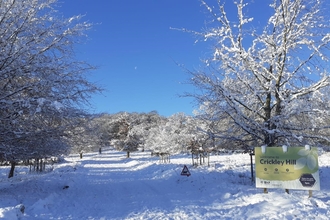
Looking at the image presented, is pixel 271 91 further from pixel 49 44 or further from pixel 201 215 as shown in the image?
pixel 49 44

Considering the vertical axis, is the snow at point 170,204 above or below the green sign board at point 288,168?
below

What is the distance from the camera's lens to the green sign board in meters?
8.38

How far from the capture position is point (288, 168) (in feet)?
28.8

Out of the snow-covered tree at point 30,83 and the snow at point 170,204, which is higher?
the snow-covered tree at point 30,83

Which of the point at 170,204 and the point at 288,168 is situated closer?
the point at 288,168

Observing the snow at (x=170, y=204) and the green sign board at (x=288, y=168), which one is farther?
the green sign board at (x=288, y=168)

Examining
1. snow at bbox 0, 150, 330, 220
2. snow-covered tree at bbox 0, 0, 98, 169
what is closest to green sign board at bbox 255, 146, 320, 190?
snow at bbox 0, 150, 330, 220

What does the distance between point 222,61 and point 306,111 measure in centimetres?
321

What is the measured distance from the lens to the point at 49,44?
369 inches

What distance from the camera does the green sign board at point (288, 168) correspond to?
8.38 meters

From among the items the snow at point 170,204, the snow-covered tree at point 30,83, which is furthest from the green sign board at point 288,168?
the snow-covered tree at point 30,83

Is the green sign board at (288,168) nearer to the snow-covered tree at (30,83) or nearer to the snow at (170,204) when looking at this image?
the snow at (170,204)

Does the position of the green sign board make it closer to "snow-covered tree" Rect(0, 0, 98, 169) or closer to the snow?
the snow

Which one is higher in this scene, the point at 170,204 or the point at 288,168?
the point at 288,168
